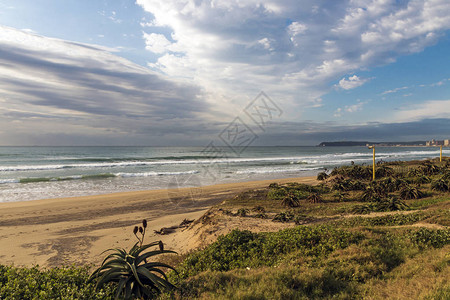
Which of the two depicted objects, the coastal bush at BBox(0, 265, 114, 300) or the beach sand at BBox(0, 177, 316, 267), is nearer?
the coastal bush at BBox(0, 265, 114, 300)

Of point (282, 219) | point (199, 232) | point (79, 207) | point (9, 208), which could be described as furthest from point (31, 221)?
point (282, 219)

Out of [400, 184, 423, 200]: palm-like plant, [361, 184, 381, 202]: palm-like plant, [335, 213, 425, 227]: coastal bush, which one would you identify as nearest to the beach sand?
[335, 213, 425, 227]: coastal bush

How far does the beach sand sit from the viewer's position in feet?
27.4

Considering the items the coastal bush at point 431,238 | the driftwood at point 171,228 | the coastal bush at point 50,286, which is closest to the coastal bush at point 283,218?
the driftwood at point 171,228

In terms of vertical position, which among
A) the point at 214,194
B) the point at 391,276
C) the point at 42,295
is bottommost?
the point at 214,194

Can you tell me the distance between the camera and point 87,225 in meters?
11.6

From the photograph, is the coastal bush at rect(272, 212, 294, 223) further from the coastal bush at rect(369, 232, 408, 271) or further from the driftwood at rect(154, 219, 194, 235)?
the coastal bush at rect(369, 232, 408, 271)

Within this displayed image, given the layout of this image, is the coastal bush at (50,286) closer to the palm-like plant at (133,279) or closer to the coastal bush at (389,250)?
the palm-like plant at (133,279)

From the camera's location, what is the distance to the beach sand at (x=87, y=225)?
27.4 feet

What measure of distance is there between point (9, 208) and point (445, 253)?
19.4m

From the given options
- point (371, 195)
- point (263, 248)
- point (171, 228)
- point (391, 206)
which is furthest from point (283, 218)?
point (371, 195)

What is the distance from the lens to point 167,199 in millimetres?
17250

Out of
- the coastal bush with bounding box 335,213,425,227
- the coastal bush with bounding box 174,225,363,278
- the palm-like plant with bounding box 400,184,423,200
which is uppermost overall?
the coastal bush with bounding box 174,225,363,278

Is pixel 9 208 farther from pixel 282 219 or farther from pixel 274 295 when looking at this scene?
pixel 274 295
